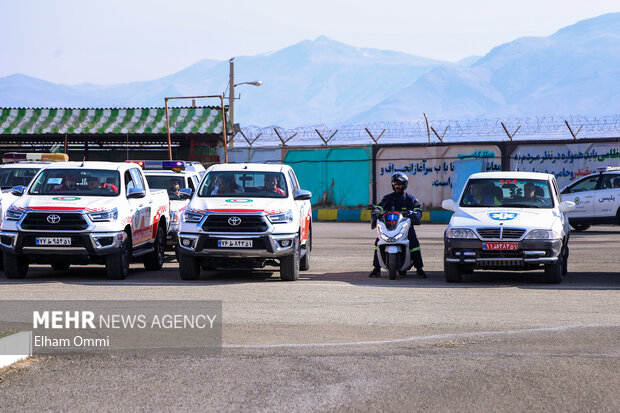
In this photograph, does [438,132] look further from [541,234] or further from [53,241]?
[53,241]

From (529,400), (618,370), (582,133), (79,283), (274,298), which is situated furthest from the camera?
(582,133)

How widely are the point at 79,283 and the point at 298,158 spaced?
97.7 ft

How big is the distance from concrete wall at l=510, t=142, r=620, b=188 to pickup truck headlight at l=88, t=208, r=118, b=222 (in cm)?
2609

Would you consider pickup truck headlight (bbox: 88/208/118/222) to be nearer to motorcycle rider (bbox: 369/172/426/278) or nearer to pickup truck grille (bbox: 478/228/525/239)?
motorcycle rider (bbox: 369/172/426/278)

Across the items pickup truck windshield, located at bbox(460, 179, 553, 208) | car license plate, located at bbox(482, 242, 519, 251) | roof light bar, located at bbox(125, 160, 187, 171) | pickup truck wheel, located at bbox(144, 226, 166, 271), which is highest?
roof light bar, located at bbox(125, 160, 187, 171)

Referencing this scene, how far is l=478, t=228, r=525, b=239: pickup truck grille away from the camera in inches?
559

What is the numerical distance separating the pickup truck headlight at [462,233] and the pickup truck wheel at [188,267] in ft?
12.7

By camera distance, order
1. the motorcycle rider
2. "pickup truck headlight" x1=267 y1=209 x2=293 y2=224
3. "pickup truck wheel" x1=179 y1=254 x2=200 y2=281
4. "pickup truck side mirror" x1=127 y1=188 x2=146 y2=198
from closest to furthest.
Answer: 1. "pickup truck headlight" x1=267 y1=209 x2=293 y2=224
2. "pickup truck wheel" x1=179 y1=254 x2=200 y2=281
3. the motorcycle rider
4. "pickup truck side mirror" x1=127 y1=188 x2=146 y2=198

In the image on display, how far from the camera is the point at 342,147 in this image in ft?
139

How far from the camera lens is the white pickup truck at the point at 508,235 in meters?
14.1

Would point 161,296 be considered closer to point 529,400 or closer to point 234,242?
point 234,242

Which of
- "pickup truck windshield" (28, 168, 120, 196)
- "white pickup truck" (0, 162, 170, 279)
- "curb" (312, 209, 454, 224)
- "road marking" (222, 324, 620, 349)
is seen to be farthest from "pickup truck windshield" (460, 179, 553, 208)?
"curb" (312, 209, 454, 224)

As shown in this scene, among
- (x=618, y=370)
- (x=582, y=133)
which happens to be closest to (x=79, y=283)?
(x=618, y=370)

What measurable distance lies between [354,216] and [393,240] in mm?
21723
